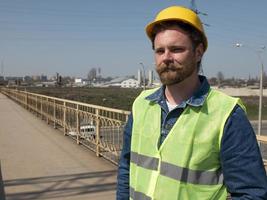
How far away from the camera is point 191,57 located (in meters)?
1.94

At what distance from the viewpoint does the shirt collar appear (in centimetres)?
190

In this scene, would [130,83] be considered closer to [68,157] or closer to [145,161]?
[68,157]

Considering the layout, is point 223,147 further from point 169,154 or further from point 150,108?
point 150,108

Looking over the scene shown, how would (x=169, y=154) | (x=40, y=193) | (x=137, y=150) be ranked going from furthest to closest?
(x=40, y=193)
(x=137, y=150)
(x=169, y=154)

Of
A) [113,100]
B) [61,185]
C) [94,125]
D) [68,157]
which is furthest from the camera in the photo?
[113,100]

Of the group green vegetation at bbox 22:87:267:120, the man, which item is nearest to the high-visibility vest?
the man

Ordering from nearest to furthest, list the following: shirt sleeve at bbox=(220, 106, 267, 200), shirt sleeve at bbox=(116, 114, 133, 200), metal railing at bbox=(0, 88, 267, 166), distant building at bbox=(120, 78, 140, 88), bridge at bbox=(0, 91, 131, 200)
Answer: shirt sleeve at bbox=(220, 106, 267, 200)
shirt sleeve at bbox=(116, 114, 133, 200)
bridge at bbox=(0, 91, 131, 200)
metal railing at bbox=(0, 88, 267, 166)
distant building at bbox=(120, 78, 140, 88)

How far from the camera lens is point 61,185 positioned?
21.7ft

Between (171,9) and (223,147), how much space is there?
64 cm

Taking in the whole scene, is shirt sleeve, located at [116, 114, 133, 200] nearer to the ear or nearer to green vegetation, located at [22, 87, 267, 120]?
the ear

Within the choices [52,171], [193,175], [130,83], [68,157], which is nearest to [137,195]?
[193,175]

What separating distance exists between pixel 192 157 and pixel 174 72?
362 millimetres

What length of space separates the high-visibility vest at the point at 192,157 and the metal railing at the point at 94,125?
5043mm

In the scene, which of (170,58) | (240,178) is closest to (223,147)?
(240,178)
